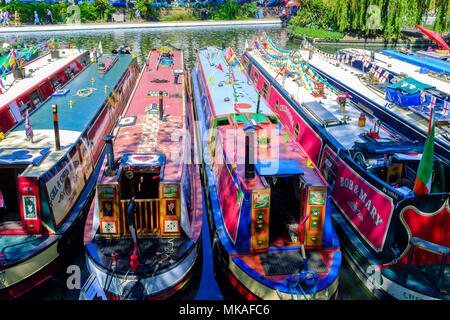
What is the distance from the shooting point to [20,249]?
33.0ft

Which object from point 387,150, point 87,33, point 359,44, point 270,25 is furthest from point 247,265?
point 270,25

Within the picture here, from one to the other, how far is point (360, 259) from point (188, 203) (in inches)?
Answer: 192

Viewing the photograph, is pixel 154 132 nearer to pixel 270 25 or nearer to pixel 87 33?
pixel 87 33

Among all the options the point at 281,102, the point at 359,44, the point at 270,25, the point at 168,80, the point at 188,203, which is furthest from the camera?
the point at 270,25

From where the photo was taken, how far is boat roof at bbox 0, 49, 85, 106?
16.8 meters

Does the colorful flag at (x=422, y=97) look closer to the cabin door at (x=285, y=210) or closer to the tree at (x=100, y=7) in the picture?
the cabin door at (x=285, y=210)

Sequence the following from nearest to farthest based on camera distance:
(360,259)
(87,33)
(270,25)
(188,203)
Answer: (360,259), (188,203), (87,33), (270,25)

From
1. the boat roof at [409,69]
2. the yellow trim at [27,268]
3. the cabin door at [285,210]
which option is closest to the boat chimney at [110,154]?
the yellow trim at [27,268]

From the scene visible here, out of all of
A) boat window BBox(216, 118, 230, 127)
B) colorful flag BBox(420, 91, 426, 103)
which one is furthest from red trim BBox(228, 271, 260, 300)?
colorful flag BBox(420, 91, 426, 103)

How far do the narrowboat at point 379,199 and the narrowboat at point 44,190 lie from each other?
7.72 meters

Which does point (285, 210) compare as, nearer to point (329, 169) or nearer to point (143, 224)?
point (329, 169)

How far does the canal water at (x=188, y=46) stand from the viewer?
35.1ft

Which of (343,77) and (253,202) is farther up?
(343,77)

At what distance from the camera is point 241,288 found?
9844mm
